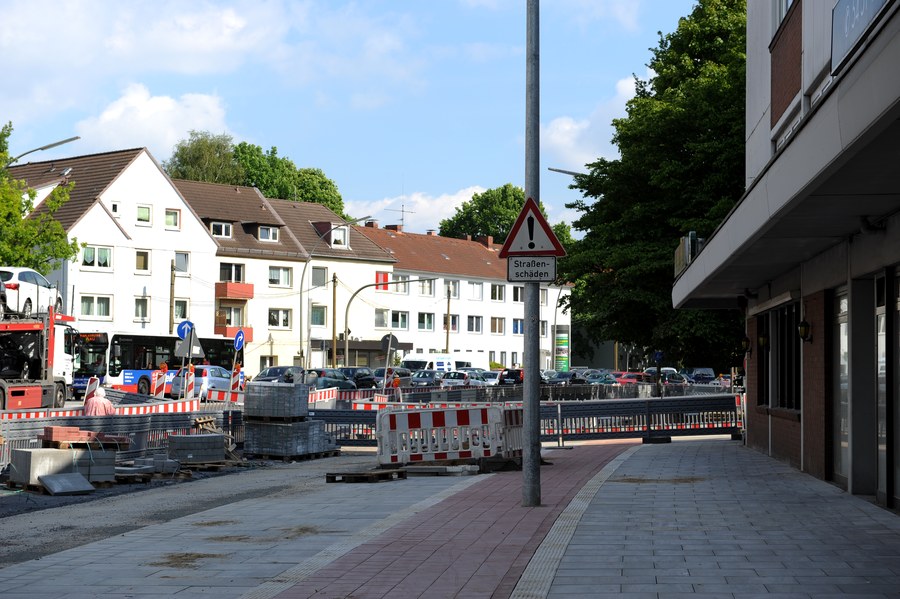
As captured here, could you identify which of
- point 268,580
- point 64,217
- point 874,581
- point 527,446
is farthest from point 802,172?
point 64,217

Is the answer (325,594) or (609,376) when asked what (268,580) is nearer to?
(325,594)

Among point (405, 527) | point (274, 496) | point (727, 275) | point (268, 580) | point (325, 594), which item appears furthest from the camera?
point (727, 275)

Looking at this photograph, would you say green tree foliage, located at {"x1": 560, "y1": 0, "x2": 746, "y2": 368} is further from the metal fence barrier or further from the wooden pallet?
the wooden pallet

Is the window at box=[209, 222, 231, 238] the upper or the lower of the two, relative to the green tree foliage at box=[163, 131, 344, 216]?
lower

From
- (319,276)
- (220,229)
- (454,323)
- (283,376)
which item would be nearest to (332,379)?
(283,376)

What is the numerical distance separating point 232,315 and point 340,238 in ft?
36.2

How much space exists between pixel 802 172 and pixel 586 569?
3.97 m

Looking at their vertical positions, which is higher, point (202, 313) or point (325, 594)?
point (202, 313)

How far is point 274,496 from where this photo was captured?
653 inches

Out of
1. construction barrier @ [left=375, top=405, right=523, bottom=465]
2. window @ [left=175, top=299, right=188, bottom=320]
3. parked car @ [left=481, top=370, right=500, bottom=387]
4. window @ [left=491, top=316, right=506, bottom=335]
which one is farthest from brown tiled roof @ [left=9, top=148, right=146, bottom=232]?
construction barrier @ [left=375, top=405, right=523, bottom=465]

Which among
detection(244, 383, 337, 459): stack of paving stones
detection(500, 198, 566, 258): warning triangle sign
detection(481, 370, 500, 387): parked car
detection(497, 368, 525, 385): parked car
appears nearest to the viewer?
detection(500, 198, 566, 258): warning triangle sign

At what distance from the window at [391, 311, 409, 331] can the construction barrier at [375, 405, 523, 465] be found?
71071 mm

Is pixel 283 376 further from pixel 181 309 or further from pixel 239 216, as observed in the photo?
pixel 239 216

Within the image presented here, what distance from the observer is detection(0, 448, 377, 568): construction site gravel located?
40.5 feet
